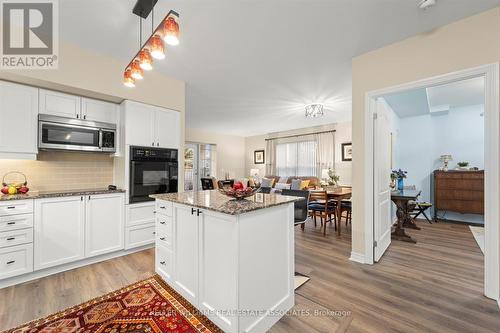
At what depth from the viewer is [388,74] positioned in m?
2.52

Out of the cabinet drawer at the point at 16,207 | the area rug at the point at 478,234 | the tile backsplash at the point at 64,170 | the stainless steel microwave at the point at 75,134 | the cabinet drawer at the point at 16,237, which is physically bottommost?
the area rug at the point at 478,234

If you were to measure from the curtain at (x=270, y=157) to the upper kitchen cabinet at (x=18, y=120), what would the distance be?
6.69 meters

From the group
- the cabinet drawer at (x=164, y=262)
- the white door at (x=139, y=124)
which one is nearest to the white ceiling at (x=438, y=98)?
the white door at (x=139, y=124)

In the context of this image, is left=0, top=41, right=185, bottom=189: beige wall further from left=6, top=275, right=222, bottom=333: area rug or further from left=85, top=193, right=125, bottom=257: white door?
left=6, top=275, right=222, bottom=333: area rug

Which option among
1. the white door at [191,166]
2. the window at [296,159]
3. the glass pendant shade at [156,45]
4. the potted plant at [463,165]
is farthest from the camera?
the white door at [191,166]

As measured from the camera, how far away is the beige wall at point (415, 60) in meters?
1.97

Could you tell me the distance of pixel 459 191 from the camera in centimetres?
445

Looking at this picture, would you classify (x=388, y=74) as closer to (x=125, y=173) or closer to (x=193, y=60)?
(x=193, y=60)

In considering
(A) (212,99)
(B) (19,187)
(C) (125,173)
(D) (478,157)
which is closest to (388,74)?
(A) (212,99)

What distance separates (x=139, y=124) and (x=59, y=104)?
Answer: 0.88 m

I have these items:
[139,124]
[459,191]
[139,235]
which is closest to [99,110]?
[139,124]

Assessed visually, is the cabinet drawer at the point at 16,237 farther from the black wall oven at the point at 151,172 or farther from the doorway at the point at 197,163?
the doorway at the point at 197,163

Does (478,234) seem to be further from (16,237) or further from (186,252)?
(16,237)

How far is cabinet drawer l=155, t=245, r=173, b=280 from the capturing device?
80.8 inches
